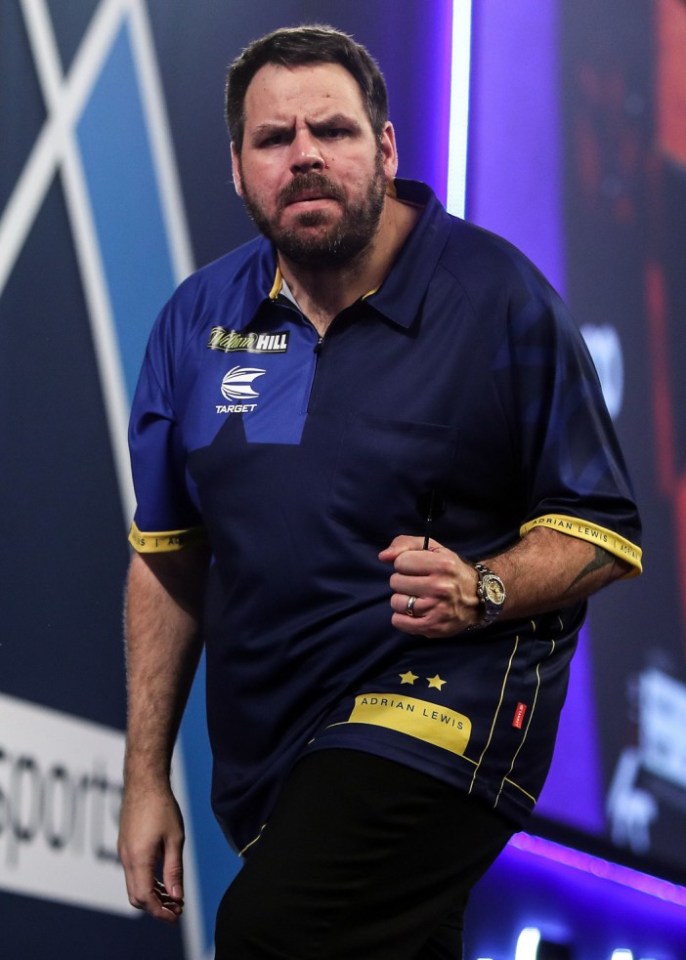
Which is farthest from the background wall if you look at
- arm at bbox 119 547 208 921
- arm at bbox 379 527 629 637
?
arm at bbox 379 527 629 637

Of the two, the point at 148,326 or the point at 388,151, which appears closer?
the point at 388,151

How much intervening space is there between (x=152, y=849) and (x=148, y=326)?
1183 mm

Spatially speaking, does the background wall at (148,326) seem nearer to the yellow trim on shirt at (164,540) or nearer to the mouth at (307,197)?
the yellow trim on shirt at (164,540)

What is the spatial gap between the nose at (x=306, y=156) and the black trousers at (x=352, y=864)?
33.0 inches

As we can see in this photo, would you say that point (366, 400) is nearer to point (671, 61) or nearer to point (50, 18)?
point (50, 18)

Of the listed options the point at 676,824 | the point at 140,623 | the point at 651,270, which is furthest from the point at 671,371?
the point at 140,623

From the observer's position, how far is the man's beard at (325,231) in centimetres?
227

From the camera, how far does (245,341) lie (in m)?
2.37

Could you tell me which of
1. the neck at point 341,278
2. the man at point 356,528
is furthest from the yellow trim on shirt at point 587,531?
the neck at point 341,278

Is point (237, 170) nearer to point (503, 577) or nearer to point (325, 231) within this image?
point (325, 231)

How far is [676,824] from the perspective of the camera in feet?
15.0

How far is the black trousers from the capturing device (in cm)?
190

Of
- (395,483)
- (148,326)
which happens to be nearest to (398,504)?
(395,483)

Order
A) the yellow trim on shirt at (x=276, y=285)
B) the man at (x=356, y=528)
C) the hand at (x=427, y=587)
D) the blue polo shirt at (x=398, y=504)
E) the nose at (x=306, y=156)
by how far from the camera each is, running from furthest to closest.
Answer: the yellow trim on shirt at (x=276, y=285) < the nose at (x=306, y=156) < the blue polo shirt at (x=398, y=504) < the man at (x=356, y=528) < the hand at (x=427, y=587)
